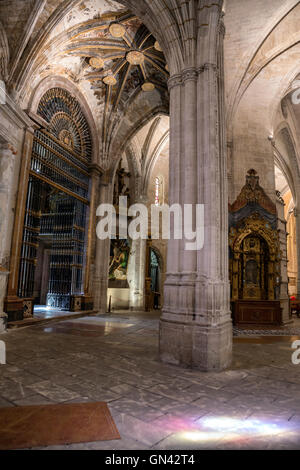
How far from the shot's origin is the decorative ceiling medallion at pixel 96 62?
10.6 meters

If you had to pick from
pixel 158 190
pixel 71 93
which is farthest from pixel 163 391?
pixel 158 190

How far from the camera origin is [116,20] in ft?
30.7

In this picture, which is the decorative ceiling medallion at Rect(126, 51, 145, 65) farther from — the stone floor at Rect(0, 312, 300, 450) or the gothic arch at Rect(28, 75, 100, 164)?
the stone floor at Rect(0, 312, 300, 450)

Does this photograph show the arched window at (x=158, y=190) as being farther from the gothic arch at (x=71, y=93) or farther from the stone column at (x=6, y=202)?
the stone column at (x=6, y=202)

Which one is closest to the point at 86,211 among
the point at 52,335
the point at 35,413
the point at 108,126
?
the point at 108,126

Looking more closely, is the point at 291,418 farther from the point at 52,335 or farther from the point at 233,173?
the point at 233,173

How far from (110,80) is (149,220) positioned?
8286 millimetres

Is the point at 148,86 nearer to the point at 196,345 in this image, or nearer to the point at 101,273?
the point at 101,273

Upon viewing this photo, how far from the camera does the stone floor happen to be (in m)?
2.35

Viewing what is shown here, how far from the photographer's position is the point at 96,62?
10789 millimetres

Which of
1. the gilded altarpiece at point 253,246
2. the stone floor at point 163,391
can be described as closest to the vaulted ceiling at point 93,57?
the gilded altarpiece at point 253,246

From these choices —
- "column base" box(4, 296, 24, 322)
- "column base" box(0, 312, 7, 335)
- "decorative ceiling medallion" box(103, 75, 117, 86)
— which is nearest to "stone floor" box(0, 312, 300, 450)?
"column base" box(0, 312, 7, 335)

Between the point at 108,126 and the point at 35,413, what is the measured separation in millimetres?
12291

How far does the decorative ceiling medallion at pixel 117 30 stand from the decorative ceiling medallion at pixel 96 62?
1.09 m
